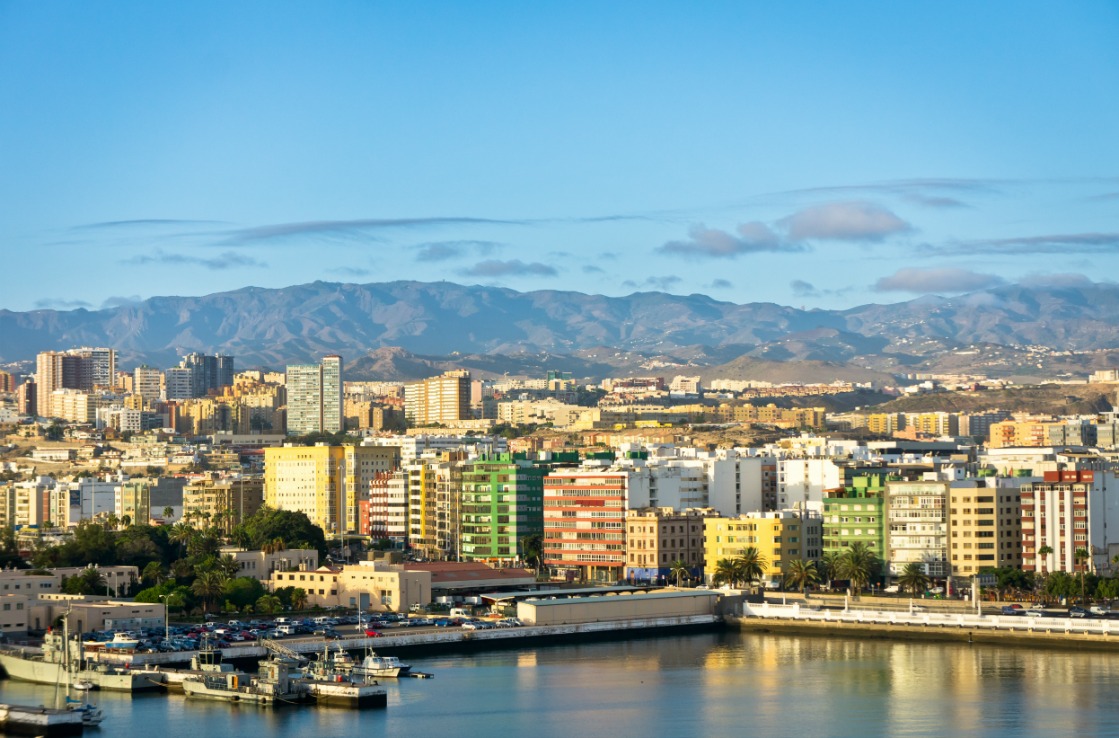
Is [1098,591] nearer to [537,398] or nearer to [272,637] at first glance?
[272,637]

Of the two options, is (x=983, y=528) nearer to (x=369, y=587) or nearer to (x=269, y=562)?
(x=369, y=587)

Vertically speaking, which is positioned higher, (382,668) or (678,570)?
(678,570)

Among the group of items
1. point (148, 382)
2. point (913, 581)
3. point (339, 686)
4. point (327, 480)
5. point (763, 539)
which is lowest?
point (339, 686)

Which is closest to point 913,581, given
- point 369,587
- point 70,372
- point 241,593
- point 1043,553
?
point 1043,553

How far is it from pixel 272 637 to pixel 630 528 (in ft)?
56.2

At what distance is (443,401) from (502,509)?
88224mm

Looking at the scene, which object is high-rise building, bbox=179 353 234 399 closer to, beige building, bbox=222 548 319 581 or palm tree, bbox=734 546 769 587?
beige building, bbox=222 548 319 581

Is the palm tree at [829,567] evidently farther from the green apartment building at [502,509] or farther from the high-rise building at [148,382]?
the high-rise building at [148,382]

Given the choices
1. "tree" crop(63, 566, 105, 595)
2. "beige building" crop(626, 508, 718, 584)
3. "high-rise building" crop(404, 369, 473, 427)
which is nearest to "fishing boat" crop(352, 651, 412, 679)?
"tree" crop(63, 566, 105, 595)

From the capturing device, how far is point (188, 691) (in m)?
36.5

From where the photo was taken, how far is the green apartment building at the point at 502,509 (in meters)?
62.1

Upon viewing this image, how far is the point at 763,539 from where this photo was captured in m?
54.8

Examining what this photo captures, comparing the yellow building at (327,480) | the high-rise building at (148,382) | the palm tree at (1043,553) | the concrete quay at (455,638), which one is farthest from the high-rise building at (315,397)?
the concrete quay at (455,638)

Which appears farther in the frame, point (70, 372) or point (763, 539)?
point (70, 372)
